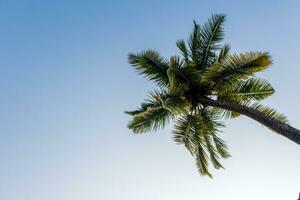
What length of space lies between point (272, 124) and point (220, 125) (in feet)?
12.5

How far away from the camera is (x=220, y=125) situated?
656 inches

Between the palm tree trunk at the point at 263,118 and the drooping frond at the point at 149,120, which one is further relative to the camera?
the drooping frond at the point at 149,120

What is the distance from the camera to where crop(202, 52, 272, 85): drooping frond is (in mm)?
14805

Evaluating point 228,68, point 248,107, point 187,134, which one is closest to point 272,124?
point 248,107

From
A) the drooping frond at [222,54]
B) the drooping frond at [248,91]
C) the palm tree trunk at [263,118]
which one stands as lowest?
the palm tree trunk at [263,118]

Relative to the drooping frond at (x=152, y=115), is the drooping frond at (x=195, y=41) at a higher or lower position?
higher

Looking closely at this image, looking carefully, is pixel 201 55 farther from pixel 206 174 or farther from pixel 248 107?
pixel 206 174

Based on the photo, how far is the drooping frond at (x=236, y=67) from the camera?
1480 cm

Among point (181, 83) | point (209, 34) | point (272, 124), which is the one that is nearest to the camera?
point (272, 124)

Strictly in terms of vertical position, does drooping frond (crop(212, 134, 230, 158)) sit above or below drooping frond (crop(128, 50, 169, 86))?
below

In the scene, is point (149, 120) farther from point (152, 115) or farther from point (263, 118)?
point (263, 118)

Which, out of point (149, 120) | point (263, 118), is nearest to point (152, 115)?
point (149, 120)

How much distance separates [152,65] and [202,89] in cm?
204

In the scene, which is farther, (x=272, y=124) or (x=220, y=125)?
(x=220, y=125)
